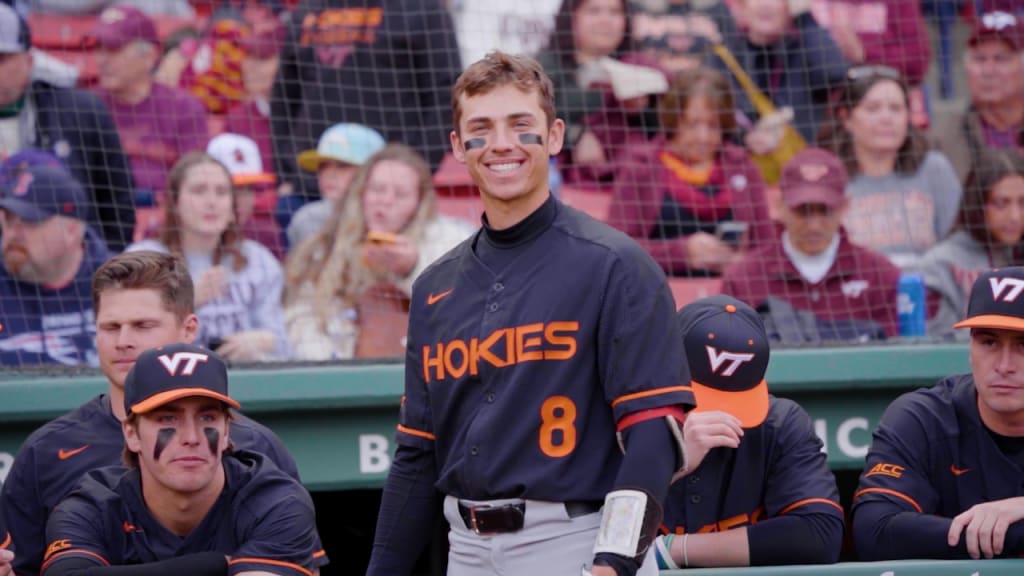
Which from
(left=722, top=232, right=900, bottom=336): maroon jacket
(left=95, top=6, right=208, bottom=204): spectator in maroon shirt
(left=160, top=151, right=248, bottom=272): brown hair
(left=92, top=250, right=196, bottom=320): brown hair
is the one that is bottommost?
(left=722, top=232, right=900, bottom=336): maroon jacket

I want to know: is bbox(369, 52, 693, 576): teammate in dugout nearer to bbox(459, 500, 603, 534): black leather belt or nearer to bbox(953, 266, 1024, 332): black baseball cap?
bbox(459, 500, 603, 534): black leather belt

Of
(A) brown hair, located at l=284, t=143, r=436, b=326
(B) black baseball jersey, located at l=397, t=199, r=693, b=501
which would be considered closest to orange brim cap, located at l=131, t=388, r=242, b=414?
(B) black baseball jersey, located at l=397, t=199, r=693, b=501

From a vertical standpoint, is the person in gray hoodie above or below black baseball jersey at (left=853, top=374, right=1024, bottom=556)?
above

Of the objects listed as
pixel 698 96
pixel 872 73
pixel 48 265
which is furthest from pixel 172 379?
pixel 872 73

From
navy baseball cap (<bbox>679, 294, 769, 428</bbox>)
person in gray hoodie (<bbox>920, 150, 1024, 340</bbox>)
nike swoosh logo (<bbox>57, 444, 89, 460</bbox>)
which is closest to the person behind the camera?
navy baseball cap (<bbox>679, 294, 769, 428</bbox>)

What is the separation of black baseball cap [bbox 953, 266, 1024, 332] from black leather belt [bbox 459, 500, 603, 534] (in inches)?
49.8

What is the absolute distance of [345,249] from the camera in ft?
17.3

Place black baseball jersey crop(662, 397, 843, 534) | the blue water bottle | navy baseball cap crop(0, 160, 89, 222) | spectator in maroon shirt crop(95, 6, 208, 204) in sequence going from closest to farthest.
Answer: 1. black baseball jersey crop(662, 397, 843, 534)
2. navy baseball cap crop(0, 160, 89, 222)
3. the blue water bottle
4. spectator in maroon shirt crop(95, 6, 208, 204)

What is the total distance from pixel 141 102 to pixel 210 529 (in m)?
3.06

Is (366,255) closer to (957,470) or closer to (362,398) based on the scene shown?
(362,398)

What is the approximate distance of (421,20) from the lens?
19.9 feet

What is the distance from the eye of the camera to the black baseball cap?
3.45 metres

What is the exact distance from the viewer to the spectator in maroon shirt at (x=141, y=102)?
5.83 meters

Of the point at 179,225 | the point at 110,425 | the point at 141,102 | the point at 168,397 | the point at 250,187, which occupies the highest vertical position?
the point at 141,102
